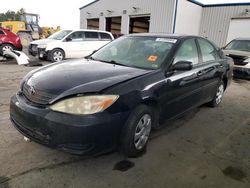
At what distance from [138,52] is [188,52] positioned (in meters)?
0.81

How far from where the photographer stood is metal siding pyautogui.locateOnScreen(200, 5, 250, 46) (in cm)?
1552

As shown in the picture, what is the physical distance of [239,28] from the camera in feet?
50.5

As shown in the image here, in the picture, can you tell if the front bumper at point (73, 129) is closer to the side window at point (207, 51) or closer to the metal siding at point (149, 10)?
the side window at point (207, 51)

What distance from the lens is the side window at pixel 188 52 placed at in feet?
10.9

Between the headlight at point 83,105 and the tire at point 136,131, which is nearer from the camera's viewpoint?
the headlight at point 83,105

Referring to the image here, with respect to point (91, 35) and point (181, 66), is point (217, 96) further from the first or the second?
point (91, 35)

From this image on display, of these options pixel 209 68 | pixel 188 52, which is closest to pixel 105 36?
pixel 209 68

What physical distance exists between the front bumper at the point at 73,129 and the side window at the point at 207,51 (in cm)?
234

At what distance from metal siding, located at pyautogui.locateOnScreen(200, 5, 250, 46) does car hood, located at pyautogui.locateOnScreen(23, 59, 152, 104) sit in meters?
15.2

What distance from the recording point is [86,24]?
24141 mm

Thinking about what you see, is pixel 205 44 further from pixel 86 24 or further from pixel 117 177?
→ pixel 86 24

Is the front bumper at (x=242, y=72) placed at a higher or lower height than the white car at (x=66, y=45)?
lower

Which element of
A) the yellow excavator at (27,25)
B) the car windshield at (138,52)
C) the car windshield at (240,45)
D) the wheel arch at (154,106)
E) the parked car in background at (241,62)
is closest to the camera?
the wheel arch at (154,106)

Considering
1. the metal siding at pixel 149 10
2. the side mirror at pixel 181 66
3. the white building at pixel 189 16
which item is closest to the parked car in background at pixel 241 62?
the side mirror at pixel 181 66
